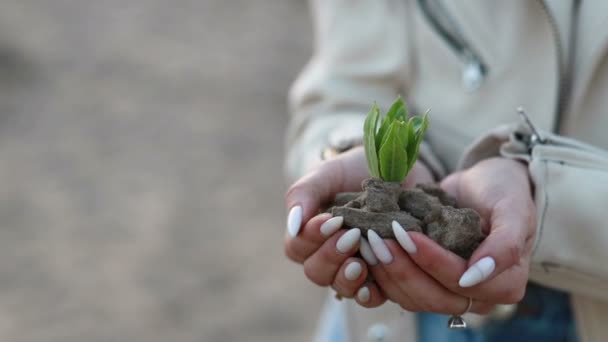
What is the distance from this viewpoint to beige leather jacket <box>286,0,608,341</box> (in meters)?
1.03

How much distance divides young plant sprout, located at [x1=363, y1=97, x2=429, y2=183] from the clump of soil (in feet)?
0.07

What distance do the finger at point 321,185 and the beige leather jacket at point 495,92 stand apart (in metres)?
0.11

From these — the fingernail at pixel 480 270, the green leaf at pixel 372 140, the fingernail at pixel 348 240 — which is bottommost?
the fingernail at pixel 480 270

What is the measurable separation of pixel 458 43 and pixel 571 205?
1.19 feet

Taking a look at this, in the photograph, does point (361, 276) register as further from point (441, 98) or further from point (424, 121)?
point (441, 98)

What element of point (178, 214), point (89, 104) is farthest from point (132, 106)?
point (178, 214)

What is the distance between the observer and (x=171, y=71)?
4.30 m

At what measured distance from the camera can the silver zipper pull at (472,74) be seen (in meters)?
1.23

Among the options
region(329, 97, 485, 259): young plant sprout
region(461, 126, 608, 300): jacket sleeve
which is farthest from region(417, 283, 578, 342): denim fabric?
region(329, 97, 485, 259): young plant sprout

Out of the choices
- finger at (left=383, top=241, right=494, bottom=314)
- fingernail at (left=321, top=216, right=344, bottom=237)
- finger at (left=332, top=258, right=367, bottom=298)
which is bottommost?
finger at (left=383, top=241, right=494, bottom=314)

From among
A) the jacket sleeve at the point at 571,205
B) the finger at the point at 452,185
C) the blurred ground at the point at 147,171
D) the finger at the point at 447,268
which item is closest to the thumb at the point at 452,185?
the finger at the point at 452,185

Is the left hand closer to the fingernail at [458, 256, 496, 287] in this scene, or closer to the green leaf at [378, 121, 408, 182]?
the fingernail at [458, 256, 496, 287]

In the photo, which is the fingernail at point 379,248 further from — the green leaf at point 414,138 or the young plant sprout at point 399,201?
the green leaf at point 414,138

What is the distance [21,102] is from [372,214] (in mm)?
3380
